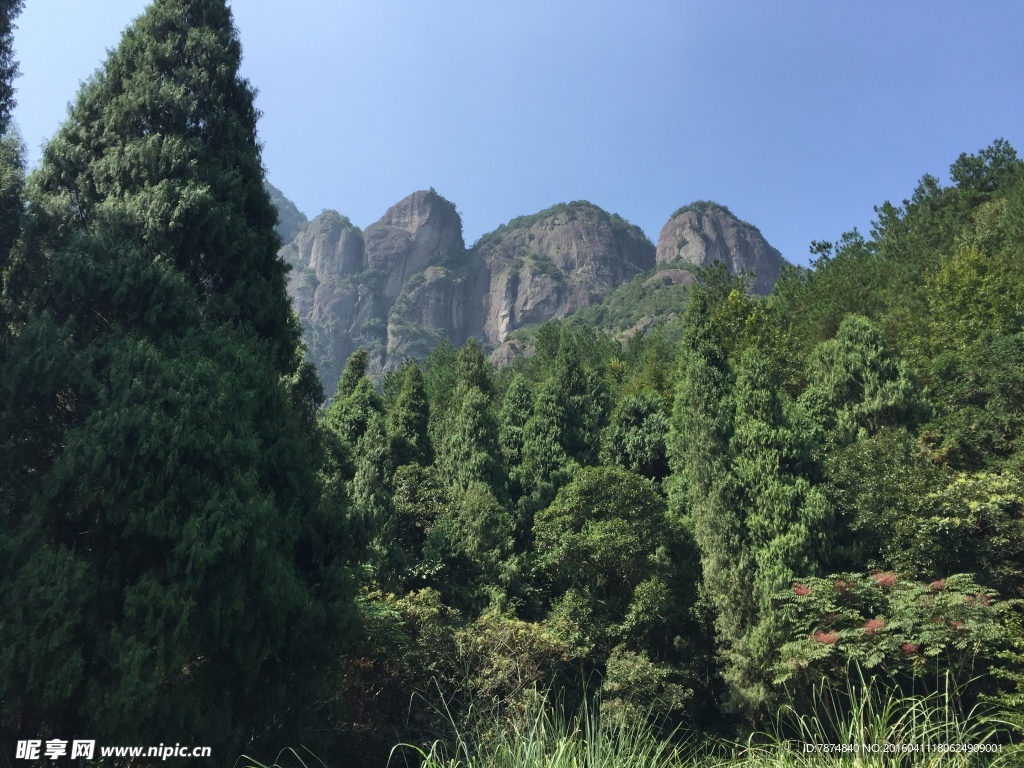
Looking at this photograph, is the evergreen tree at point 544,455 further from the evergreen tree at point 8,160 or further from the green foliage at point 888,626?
the evergreen tree at point 8,160

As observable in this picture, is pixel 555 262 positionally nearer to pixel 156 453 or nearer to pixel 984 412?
pixel 984 412

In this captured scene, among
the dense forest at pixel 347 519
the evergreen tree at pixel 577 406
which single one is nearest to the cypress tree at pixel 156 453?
the dense forest at pixel 347 519

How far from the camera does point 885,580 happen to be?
10719mm

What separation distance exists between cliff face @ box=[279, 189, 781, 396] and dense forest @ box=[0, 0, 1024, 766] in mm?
77482

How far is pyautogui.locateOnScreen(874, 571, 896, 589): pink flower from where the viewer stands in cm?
1070

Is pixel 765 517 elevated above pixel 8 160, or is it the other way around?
pixel 8 160

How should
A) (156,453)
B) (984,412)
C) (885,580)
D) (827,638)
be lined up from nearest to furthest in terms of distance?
1. (156,453)
2. (827,638)
3. (885,580)
4. (984,412)

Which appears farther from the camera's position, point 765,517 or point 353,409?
point 353,409

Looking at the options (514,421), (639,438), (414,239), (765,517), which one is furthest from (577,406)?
(414,239)

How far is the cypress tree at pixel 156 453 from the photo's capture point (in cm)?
602

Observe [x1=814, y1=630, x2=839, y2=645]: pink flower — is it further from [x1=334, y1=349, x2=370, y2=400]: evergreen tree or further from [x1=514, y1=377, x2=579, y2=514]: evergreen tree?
[x1=334, y1=349, x2=370, y2=400]: evergreen tree

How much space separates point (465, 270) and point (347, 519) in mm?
100029

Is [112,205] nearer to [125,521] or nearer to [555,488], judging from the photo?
[125,521]

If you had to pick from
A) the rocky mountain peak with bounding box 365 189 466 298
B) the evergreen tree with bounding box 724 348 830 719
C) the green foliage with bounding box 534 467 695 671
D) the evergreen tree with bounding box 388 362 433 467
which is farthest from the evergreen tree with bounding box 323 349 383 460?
the rocky mountain peak with bounding box 365 189 466 298
